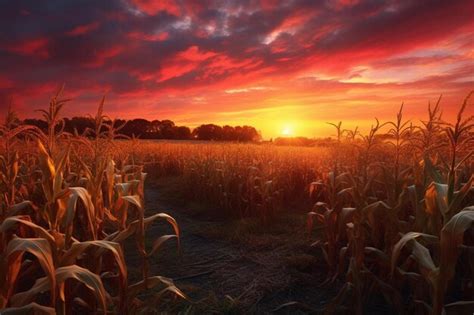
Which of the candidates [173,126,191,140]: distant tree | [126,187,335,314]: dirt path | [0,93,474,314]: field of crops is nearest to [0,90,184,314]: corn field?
[0,93,474,314]: field of crops

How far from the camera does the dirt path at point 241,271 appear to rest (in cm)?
412

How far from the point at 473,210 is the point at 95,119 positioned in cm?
359

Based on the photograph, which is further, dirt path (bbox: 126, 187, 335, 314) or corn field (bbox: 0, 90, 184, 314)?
dirt path (bbox: 126, 187, 335, 314)

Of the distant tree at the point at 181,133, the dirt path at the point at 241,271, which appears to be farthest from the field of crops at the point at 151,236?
the distant tree at the point at 181,133

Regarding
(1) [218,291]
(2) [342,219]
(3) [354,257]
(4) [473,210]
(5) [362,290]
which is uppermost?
(4) [473,210]

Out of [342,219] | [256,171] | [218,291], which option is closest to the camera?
[342,219]

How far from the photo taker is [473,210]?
8.53ft

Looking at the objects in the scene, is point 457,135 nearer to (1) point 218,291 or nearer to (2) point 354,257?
(2) point 354,257

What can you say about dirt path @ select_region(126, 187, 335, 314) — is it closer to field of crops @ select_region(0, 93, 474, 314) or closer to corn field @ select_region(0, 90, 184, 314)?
field of crops @ select_region(0, 93, 474, 314)

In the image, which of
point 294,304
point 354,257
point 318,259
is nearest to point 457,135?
point 354,257

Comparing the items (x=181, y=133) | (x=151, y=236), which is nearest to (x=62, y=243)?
(x=151, y=236)

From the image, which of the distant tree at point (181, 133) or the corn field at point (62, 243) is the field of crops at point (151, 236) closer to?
the corn field at point (62, 243)

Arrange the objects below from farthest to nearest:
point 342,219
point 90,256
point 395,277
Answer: point 342,219 < point 395,277 < point 90,256

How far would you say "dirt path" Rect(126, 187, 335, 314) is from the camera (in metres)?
4.12
